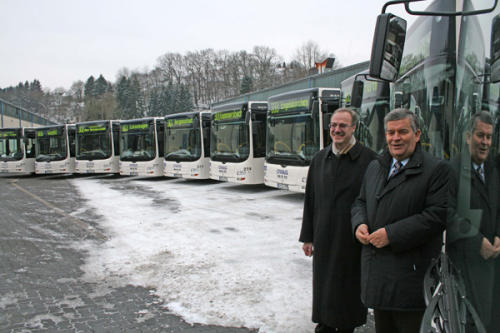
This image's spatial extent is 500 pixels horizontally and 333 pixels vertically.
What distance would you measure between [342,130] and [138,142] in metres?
17.0

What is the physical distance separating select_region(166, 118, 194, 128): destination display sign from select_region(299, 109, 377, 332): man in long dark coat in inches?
546

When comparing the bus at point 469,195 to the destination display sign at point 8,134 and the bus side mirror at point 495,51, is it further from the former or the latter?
the destination display sign at point 8,134

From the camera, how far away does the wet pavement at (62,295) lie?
3875 mm

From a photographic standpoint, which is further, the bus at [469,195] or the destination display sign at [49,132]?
the destination display sign at [49,132]

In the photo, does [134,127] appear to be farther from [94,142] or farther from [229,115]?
[229,115]

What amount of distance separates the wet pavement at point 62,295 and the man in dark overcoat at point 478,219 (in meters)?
2.36

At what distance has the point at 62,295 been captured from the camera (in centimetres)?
464

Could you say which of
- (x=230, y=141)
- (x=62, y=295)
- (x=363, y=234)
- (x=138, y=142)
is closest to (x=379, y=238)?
(x=363, y=234)

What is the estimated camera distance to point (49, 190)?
1562 cm

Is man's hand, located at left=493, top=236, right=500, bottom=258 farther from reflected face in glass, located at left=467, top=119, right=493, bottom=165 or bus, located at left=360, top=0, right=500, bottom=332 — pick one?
reflected face in glass, located at left=467, top=119, right=493, bottom=165

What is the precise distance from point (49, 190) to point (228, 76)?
74.6 metres

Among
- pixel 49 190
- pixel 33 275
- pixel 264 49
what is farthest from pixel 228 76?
pixel 33 275

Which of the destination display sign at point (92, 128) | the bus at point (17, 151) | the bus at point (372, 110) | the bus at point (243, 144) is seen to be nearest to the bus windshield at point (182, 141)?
the bus at point (243, 144)

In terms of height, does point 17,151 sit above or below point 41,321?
above
